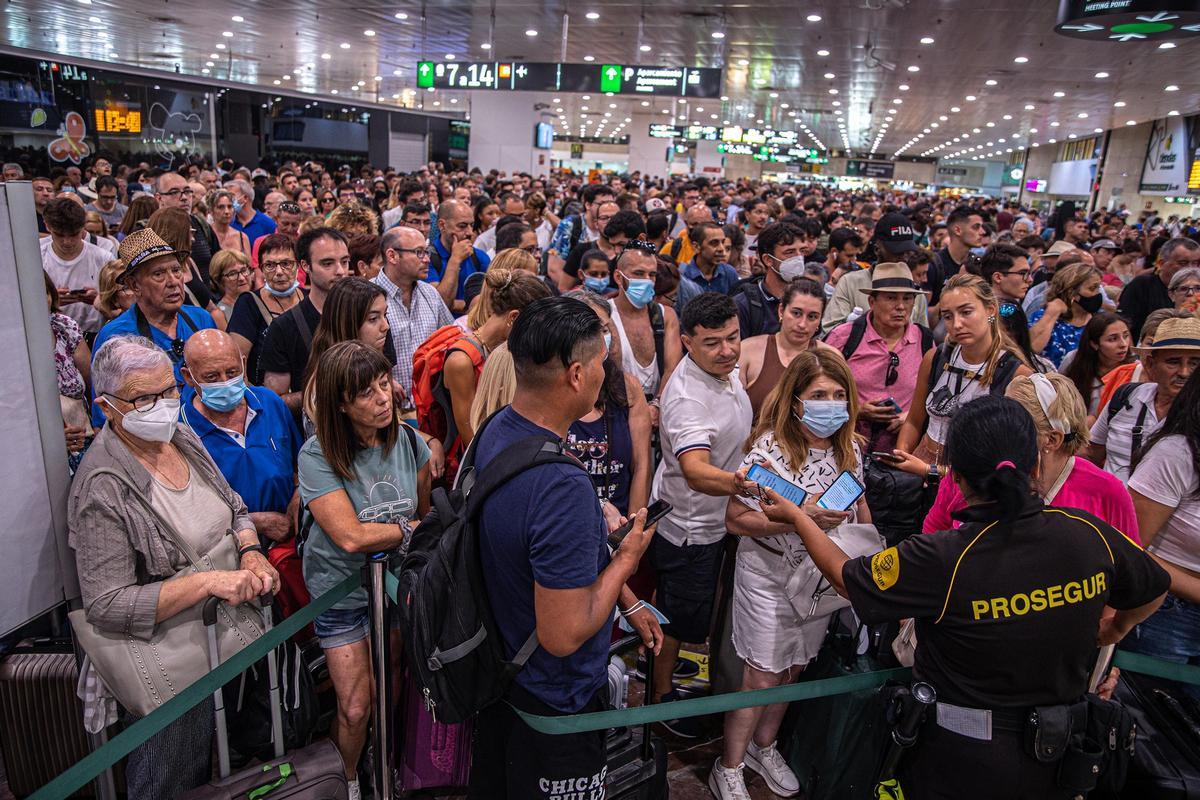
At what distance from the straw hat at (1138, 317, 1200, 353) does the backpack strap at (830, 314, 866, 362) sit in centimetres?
136

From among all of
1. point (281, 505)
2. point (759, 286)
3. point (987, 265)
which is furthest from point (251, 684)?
point (987, 265)

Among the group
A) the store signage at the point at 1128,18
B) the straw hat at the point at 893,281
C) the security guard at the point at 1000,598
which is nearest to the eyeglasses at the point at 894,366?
the straw hat at the point at 893,281

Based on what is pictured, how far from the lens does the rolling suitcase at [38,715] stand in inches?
114

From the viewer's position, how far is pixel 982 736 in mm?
2158

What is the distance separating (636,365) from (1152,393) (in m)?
2.47

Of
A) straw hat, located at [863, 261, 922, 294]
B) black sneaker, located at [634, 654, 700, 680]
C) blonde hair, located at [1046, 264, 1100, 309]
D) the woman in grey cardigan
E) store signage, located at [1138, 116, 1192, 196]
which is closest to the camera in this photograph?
the woman in grey cardigan

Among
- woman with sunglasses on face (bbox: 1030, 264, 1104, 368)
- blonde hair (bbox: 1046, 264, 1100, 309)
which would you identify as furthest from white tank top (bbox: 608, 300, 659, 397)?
blonde hair (bbox: 1046, 264, 1100, 309)

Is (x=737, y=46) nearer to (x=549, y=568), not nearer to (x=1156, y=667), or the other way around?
(x=1156, y=667)

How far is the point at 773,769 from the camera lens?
10.9 ft

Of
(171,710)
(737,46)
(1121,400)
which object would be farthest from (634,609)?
(737,46)

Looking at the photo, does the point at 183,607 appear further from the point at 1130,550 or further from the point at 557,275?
the point at 557,275

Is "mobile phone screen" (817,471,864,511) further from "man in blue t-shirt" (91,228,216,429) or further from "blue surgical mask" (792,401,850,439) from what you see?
"man in blue t-shirt" (91,228,216,429)

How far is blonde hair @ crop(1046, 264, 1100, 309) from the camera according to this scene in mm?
5590

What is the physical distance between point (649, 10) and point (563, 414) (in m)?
13.5
